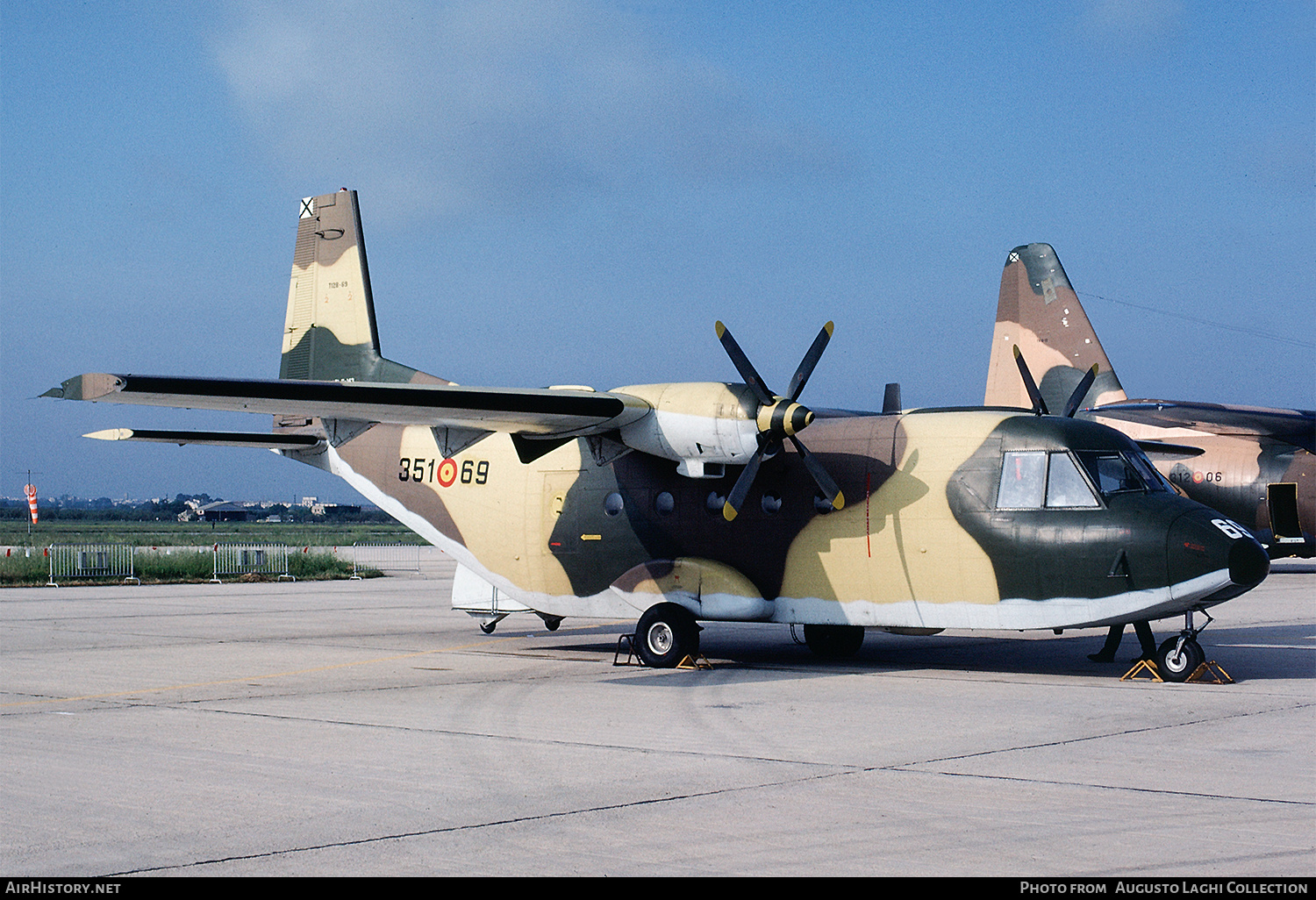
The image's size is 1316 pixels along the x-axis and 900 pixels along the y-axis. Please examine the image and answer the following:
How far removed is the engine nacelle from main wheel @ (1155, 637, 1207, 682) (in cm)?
541

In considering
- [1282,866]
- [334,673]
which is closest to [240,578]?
[334,673]

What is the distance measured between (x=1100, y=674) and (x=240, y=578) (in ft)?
102

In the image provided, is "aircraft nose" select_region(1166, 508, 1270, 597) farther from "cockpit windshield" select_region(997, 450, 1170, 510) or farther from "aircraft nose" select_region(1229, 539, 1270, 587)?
"cockpit windshield" select_region(997, 450, 1170, 510)

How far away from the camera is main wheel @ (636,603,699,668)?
1650 centimetres

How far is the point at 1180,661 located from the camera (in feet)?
47.8

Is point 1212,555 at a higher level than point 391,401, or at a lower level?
lower

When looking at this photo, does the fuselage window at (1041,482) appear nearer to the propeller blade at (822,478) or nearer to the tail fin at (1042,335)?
the propeller blade at (822,478)

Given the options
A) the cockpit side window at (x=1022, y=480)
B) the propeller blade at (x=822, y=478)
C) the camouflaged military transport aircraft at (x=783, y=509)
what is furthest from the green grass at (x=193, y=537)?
the cockpit side window at (x=1022, y=480)

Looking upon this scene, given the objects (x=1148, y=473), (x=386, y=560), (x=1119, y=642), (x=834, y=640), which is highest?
(x=1148, y=473)

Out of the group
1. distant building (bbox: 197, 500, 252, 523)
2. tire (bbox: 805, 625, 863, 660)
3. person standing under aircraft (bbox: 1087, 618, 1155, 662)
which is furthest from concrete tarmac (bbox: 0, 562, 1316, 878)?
distant building (bbox: 197, 500, 252, 523)

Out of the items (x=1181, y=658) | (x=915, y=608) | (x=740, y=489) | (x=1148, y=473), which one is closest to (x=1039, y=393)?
(x=1148, y=473)

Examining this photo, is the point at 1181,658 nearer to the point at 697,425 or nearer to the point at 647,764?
the point at 697,425

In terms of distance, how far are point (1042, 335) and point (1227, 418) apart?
5.23 m
